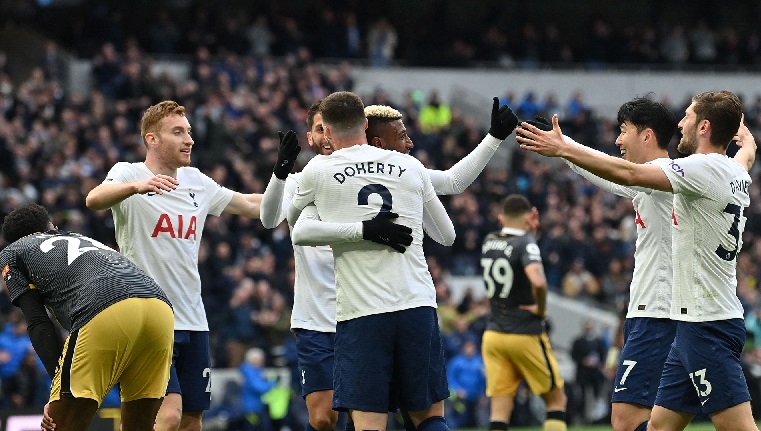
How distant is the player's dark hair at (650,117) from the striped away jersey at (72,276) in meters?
3.44

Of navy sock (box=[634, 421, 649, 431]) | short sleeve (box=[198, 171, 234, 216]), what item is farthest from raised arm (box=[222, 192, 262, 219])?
navy sock (box=[634, 421, 649, 431])

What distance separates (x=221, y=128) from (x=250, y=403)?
A: 7.66 m

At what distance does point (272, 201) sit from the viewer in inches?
332

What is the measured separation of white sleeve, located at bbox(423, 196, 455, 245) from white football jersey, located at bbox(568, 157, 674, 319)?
1060mm

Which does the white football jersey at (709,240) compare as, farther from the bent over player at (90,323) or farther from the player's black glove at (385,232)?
the bent over player at (90,323)

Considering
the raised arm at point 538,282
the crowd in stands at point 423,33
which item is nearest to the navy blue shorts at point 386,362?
the raised arm at point 538,282

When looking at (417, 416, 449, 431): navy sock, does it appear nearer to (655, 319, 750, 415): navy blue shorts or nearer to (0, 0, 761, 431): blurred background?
(655, 319, 750, 415): navy blue shorts

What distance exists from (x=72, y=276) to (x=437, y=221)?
2290mm

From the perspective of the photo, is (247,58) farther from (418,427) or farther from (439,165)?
(418,427)

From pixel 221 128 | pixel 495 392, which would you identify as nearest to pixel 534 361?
pixel 495 392

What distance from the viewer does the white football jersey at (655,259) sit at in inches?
330

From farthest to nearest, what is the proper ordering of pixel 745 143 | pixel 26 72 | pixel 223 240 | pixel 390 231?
1. pixel 26 72
2. pixel 223 240
3. pixel 745 143
4. pixel 390 231

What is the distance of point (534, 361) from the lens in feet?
39.9

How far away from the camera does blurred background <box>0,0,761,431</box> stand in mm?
18797
